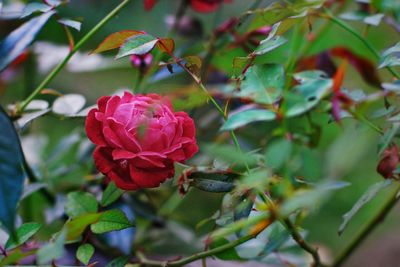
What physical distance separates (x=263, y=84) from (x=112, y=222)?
0.60 feet

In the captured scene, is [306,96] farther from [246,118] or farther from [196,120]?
[196,120]

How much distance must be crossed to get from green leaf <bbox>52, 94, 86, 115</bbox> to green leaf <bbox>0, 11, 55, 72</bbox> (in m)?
0.12

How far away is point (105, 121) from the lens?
0.53 m

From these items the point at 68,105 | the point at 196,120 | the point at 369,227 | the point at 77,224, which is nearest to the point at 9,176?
the point at 77,224

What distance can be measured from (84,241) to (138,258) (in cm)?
19

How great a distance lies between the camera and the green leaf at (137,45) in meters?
0.52

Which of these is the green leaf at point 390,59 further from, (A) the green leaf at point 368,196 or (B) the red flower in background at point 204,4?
(B) the red flower in background at point 204,4

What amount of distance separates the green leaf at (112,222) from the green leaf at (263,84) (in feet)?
0.52

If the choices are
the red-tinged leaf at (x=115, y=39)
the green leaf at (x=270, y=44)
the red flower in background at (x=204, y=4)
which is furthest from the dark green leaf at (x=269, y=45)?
the red flower in background at (x=204, y=4)

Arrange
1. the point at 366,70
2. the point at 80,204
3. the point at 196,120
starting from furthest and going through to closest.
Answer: the point at 196,120, the point at 366,70, the point at 80,204

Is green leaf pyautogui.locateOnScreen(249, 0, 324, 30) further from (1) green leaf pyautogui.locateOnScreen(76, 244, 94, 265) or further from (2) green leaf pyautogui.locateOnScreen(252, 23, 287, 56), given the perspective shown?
(1) green leaf pyautogui.locateOnScreen(76, 244, 94, 265)

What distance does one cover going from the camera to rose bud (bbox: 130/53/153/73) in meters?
0.80

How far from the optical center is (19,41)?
58 centimetres

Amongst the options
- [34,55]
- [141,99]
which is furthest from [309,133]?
[34,55]
